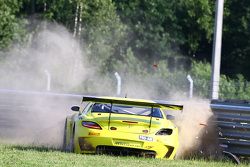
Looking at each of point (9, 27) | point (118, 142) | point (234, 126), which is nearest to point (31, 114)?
point (234, 126)

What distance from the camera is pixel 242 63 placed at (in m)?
49.5

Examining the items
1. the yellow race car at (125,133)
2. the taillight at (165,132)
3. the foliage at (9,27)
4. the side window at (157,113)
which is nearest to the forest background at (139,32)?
the foliage at (9,27)

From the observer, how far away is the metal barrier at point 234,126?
1470 centimetres

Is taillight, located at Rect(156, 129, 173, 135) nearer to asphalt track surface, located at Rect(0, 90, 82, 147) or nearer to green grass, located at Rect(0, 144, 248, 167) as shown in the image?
green grass, located at Rect(0, 144, 248, 167)

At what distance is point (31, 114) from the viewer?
18.2m

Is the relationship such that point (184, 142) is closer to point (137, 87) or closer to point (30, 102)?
point (30, 102)

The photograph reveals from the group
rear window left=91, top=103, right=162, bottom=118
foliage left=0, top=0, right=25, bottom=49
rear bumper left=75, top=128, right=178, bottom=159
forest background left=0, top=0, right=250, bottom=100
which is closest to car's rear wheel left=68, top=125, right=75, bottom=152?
rear bumper left=75, top=128, right=178, bottom=159

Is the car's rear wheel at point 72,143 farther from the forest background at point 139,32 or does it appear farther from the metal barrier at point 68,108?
the forest background at point 139,32

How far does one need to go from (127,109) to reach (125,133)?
1268 millimetres

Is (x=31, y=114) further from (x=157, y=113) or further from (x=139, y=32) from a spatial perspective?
(x=139, y=32)

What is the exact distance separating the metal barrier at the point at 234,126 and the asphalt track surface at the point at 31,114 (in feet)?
11.6

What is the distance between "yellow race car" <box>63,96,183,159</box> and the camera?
43.4 ft

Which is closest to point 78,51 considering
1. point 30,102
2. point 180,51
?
point 180,51

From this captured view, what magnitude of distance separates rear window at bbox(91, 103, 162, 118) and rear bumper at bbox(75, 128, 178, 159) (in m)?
A: 0.95
